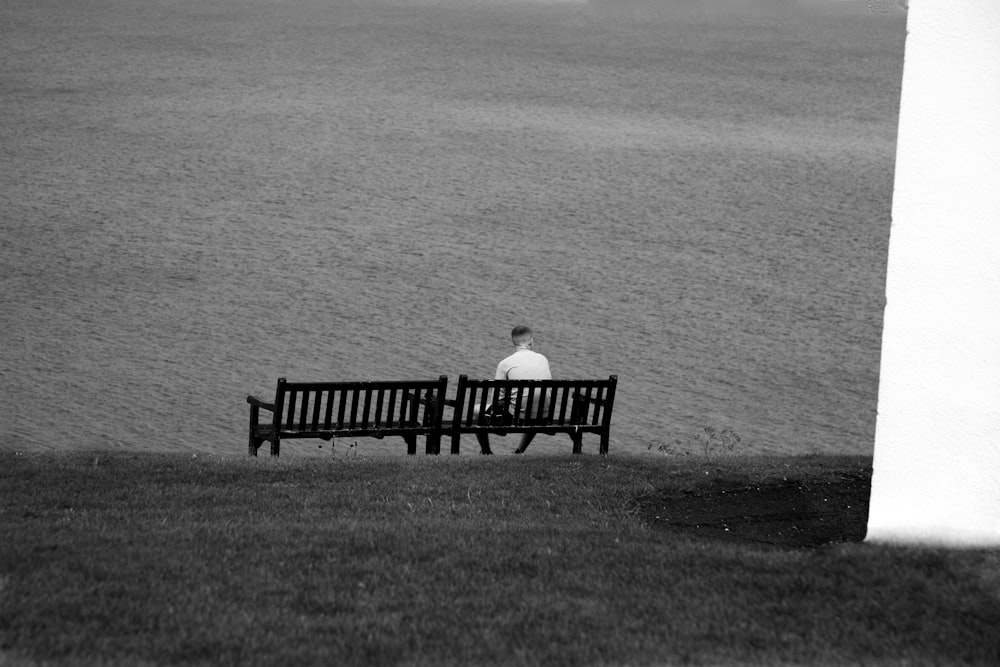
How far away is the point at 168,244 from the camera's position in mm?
25703

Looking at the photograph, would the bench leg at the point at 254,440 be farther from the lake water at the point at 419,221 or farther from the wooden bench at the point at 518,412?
the lake water at the point at 419,221

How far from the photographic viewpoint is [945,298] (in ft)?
18.2

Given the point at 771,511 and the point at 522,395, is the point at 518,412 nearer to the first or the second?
the point at 522,395

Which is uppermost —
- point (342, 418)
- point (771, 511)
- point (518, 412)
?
point (771, 511)

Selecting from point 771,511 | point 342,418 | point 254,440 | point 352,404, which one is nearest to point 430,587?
point 771,511

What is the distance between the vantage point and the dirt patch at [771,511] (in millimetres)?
6320

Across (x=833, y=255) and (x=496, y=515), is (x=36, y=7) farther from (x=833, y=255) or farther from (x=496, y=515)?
(x=496, y=515)

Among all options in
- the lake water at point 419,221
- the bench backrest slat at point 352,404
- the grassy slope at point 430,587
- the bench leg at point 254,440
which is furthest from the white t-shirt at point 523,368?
the lake water at point 419,221

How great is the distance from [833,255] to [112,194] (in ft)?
54.0

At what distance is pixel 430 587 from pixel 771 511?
253cm

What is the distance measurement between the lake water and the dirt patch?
312 inches

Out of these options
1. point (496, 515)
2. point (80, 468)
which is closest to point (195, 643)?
point (496, 515)

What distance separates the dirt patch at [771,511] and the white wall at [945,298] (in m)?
0.63

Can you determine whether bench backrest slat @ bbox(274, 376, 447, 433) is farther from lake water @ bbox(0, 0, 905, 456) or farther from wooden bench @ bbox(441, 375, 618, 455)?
lake water @ bbox(0, 0, 905, 456)
